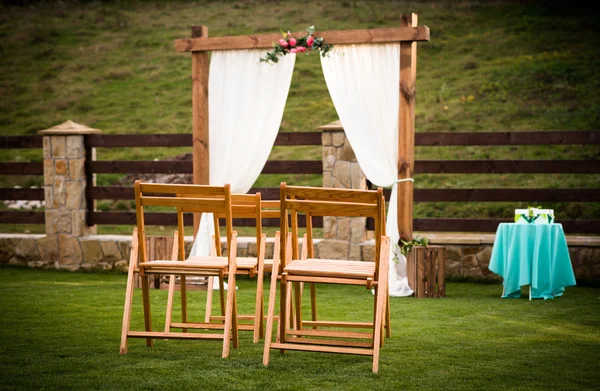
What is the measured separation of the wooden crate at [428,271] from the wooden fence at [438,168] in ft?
4.03

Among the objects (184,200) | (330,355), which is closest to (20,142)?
(184,200)

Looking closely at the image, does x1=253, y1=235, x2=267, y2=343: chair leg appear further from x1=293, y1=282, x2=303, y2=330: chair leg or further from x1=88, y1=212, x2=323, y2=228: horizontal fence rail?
x1=88, y1=212, x2=323, y2=228: horizontal fence rail

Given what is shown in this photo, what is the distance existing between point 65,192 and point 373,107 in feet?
11.7

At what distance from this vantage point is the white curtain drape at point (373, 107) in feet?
23.1

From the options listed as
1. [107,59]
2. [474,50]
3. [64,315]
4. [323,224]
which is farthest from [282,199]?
[107,59]

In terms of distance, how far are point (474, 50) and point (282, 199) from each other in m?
15.5

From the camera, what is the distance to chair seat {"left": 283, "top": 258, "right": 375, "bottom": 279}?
374 centimetres

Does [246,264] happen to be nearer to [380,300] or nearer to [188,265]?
[188,265]

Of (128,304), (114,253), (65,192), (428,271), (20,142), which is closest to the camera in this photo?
(128,304)

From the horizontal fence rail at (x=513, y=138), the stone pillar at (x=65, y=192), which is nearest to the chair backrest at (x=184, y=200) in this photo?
the horizontal fence rail at (x=513, y=138)

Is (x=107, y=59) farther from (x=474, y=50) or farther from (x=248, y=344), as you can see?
(x=248, y=344)

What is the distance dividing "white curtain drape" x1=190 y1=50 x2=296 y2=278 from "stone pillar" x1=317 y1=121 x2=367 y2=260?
0.60 m

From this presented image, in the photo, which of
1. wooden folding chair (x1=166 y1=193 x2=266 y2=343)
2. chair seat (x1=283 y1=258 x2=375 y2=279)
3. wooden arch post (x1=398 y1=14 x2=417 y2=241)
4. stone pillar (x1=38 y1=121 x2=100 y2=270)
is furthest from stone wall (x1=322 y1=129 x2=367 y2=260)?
chair seat (x1=283 y1=258 x2=375 y2=279)

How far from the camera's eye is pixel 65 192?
27.6 ft
